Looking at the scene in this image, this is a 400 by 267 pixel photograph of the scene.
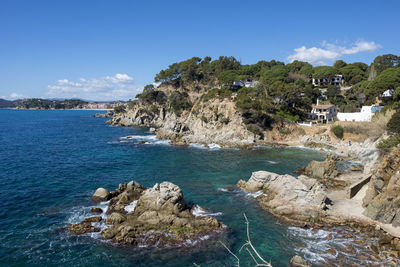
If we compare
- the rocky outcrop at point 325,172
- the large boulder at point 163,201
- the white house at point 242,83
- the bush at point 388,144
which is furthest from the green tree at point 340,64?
the large boulder at point 163,201

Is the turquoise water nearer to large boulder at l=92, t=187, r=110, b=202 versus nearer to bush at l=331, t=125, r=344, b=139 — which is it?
large boulder at l=92, t=187, r=110, b=202

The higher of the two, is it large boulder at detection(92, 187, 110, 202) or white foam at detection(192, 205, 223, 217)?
large boulder at detection(92, 187, 110, 202)

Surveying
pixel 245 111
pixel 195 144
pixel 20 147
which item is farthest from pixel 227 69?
pixel 20 147

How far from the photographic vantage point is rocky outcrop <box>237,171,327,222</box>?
2509cm

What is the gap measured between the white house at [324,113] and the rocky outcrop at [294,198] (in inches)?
1901

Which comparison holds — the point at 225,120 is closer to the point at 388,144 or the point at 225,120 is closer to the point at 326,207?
the point at 388,144

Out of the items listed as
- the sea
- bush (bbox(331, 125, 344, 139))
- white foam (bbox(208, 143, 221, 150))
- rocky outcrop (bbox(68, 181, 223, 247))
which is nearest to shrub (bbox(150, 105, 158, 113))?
the sea

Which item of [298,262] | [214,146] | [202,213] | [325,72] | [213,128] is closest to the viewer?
[298,262]

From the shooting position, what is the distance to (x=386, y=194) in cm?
2362

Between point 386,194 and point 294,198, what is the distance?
820cm

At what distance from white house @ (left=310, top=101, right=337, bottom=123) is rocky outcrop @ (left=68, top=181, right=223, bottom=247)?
194 feet

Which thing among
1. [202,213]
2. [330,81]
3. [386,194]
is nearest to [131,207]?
[202,213]

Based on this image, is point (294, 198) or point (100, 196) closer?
point (294, 198)

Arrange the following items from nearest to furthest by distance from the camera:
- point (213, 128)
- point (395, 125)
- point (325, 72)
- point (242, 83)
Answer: point (395, 125) → point (213, 128) → point (325, 72) → point (242, 83)
